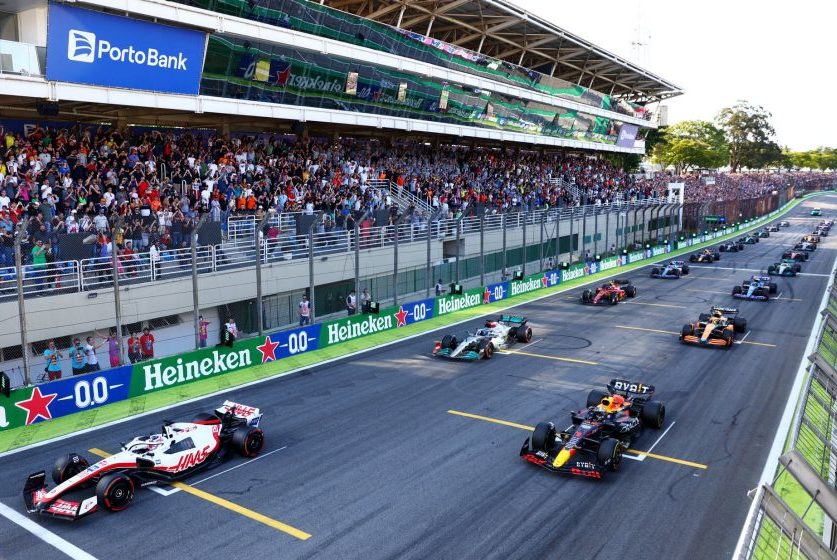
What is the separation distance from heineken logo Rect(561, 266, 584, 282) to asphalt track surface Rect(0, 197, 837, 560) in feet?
48.6

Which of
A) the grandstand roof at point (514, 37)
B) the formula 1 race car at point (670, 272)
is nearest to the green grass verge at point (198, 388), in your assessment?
the formula 1 race car at point (670, 272)

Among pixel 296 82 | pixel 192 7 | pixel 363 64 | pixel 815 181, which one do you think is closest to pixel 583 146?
pixel 363 64

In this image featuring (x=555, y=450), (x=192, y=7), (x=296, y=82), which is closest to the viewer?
(x=555, y=450)

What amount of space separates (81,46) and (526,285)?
20515 mm

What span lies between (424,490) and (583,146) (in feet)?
164

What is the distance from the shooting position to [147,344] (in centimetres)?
1789

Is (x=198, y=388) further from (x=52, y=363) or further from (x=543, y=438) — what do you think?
(x=543, y=438)

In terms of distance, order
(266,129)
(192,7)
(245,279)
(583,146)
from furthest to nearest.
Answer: (583,146)
(266,129)
(192,7)
(245,279)

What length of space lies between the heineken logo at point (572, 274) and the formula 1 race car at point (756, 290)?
8.14 meters

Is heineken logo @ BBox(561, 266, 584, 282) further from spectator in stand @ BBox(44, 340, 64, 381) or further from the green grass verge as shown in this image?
spectator in stand @ BBox(44, 340, 64, 381)

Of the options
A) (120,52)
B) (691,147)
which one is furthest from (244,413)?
(691,147)

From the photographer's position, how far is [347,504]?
420 inches

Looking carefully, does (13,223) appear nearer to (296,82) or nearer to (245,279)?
(245,279)

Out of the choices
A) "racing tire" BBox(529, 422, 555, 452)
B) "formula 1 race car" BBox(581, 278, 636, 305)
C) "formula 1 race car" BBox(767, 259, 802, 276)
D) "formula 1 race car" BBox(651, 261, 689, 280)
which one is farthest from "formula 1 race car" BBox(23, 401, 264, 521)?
"formula 1 race car" BBox(767, 259, 802, 276)
